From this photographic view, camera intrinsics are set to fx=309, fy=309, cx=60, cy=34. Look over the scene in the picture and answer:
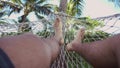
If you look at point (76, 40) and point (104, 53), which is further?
point (76, 40)

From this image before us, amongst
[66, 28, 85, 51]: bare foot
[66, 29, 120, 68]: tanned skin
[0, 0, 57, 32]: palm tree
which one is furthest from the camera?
[0, 0, 57, 32]: palm tree

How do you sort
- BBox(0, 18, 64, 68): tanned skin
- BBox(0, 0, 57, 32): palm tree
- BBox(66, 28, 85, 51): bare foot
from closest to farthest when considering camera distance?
BBox(0, 18, 64, 68): tanned skin, BBox(66, 28, 85, 51): bare foot, BBox(0, 0, 57, 32): palm tree

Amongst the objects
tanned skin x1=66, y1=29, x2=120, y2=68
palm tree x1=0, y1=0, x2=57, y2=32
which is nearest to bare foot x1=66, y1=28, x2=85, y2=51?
tanned skin x1=66, y1=29, x2=120, y2=68

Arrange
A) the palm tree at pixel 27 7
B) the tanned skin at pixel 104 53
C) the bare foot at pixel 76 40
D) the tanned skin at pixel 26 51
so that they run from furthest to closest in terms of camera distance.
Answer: the palm tree at pixel 27 7
the bare foot at pixel 76 40
the tanned skin at pixel 104 53
the tanned skin at pixel 26 51

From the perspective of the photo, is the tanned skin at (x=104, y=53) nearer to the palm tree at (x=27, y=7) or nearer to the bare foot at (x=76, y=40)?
the bare foot at (x=76, y=40)

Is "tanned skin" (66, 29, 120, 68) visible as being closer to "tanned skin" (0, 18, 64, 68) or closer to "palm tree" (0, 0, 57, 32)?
"tanned skin" (0, 18, 64, 68)

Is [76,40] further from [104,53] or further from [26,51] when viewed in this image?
[26,51]

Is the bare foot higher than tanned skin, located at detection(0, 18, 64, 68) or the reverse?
the reverse

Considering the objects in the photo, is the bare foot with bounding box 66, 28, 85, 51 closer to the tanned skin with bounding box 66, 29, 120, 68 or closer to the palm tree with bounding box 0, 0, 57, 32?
the tanned skin with bounding box 66, 29, 120, 68

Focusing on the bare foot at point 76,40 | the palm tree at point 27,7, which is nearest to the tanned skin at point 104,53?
the bare foot at point 76,40

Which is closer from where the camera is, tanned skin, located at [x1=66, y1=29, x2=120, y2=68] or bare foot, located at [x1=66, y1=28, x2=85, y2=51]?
tanned skin, located at [x1=66, y1=29, x2=120, y2=68]

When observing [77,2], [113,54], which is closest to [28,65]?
[113,54]

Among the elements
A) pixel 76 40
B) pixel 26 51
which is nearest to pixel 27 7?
pixel 76 40

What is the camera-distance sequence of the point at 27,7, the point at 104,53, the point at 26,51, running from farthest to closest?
the point at 27,7
the point at 104,53
the point at 26,51
